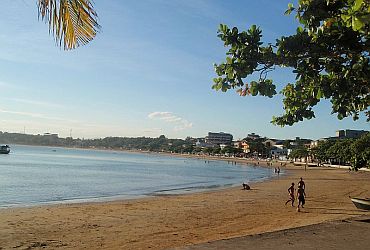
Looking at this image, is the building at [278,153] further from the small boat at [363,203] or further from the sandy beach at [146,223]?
the small boat at [363,203]

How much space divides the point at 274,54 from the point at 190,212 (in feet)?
51.9

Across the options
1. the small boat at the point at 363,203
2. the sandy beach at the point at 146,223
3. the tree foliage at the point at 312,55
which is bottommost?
the sandy beach at the point at 146,223

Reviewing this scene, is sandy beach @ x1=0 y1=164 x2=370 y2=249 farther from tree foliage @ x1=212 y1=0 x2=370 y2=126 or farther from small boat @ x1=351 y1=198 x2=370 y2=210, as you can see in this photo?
tree foliage @ x1=212 y1=0 x2=370 y2=126

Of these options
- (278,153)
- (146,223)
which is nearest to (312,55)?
(146,223)

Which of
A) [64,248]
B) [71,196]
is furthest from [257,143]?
[64,248]

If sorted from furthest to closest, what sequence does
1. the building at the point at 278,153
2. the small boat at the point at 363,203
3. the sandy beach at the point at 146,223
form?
the building at the point at 278,153 < the small boat at the point at 363,203 < the sandy beach at the point at 146,223

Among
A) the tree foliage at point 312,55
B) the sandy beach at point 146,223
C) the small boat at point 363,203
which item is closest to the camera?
the tree foliage at point 312,55

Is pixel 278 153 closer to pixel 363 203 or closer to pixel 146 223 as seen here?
pixel 363 203

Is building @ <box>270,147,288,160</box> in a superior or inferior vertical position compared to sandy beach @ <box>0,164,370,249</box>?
superior

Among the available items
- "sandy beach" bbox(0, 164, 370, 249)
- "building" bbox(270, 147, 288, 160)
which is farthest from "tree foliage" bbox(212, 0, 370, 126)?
"building" bbox(270, 147, 288, 160)

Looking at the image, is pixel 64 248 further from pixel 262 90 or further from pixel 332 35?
pixel 332 35

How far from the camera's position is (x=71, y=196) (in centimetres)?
3155

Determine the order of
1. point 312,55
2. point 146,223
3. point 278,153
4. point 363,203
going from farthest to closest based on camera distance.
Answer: point 278,153 < point 363,203 < point 146,223 < point 312,55

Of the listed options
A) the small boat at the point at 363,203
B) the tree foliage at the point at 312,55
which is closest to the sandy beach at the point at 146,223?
the small boat at the point at 363,203
